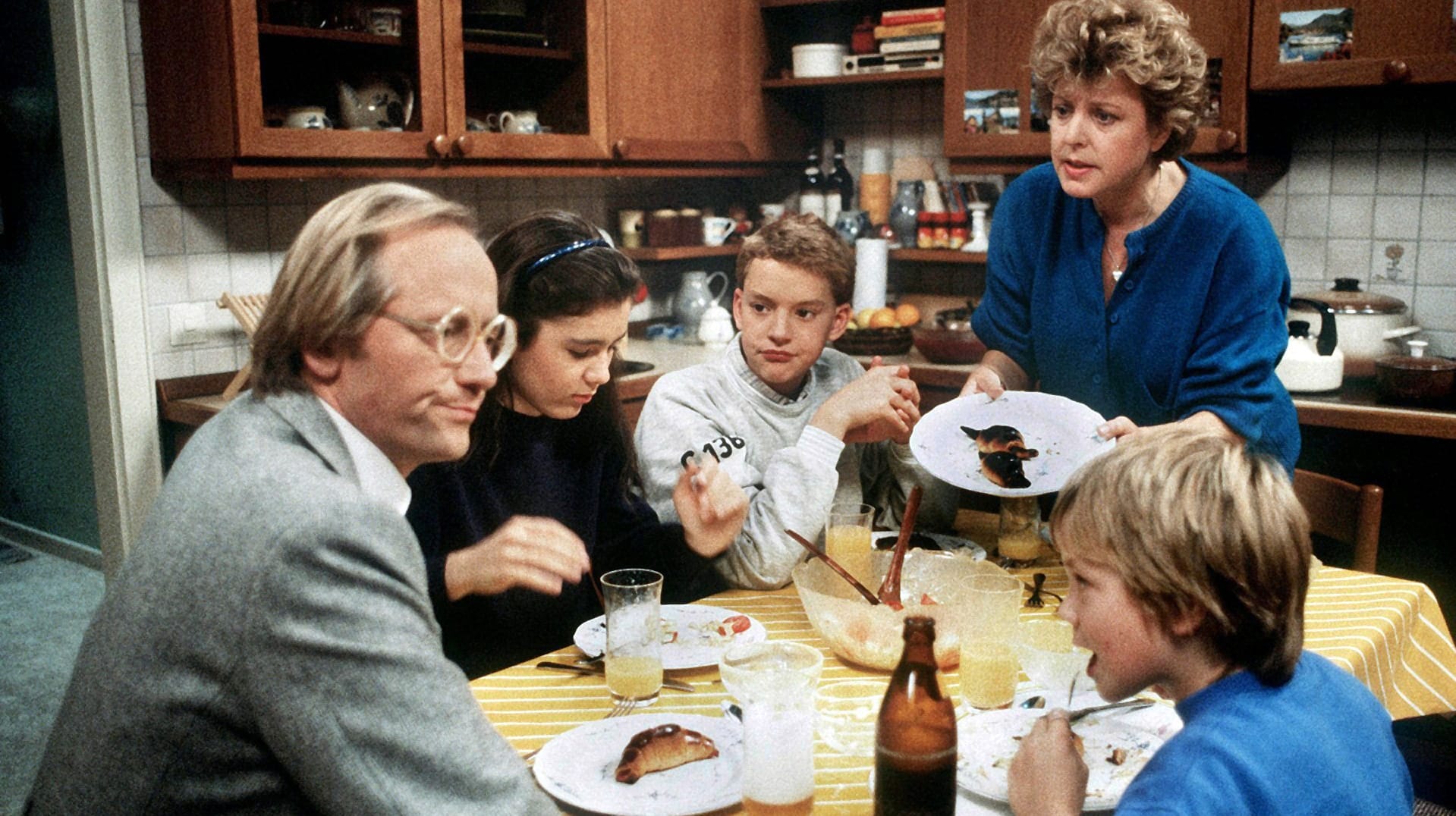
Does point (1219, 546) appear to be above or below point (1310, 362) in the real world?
above

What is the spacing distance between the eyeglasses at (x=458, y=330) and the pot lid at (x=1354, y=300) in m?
2.59

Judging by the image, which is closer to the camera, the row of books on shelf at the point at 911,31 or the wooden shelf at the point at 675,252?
the row of books on shelf at the point at 911,31

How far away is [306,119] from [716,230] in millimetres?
1563

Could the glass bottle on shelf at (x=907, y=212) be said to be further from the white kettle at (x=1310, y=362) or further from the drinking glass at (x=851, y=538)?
the drinking glass at (x=851, y=538)

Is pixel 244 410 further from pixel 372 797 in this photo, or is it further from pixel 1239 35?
pixel 1239 35

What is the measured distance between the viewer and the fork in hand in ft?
5.41

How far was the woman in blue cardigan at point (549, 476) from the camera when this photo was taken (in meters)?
1.66

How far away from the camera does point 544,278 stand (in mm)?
1670

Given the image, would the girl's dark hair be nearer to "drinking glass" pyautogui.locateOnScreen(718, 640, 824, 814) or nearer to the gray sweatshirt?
the gray sweatshirt

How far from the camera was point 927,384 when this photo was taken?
137 inches

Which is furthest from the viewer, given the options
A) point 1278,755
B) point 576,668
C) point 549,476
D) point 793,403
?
point 793,403

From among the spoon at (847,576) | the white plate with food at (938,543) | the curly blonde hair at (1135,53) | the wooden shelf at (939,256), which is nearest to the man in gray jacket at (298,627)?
the spoon at (847,576)

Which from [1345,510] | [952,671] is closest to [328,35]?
[952,671]

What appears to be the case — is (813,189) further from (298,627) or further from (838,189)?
(298,627)
